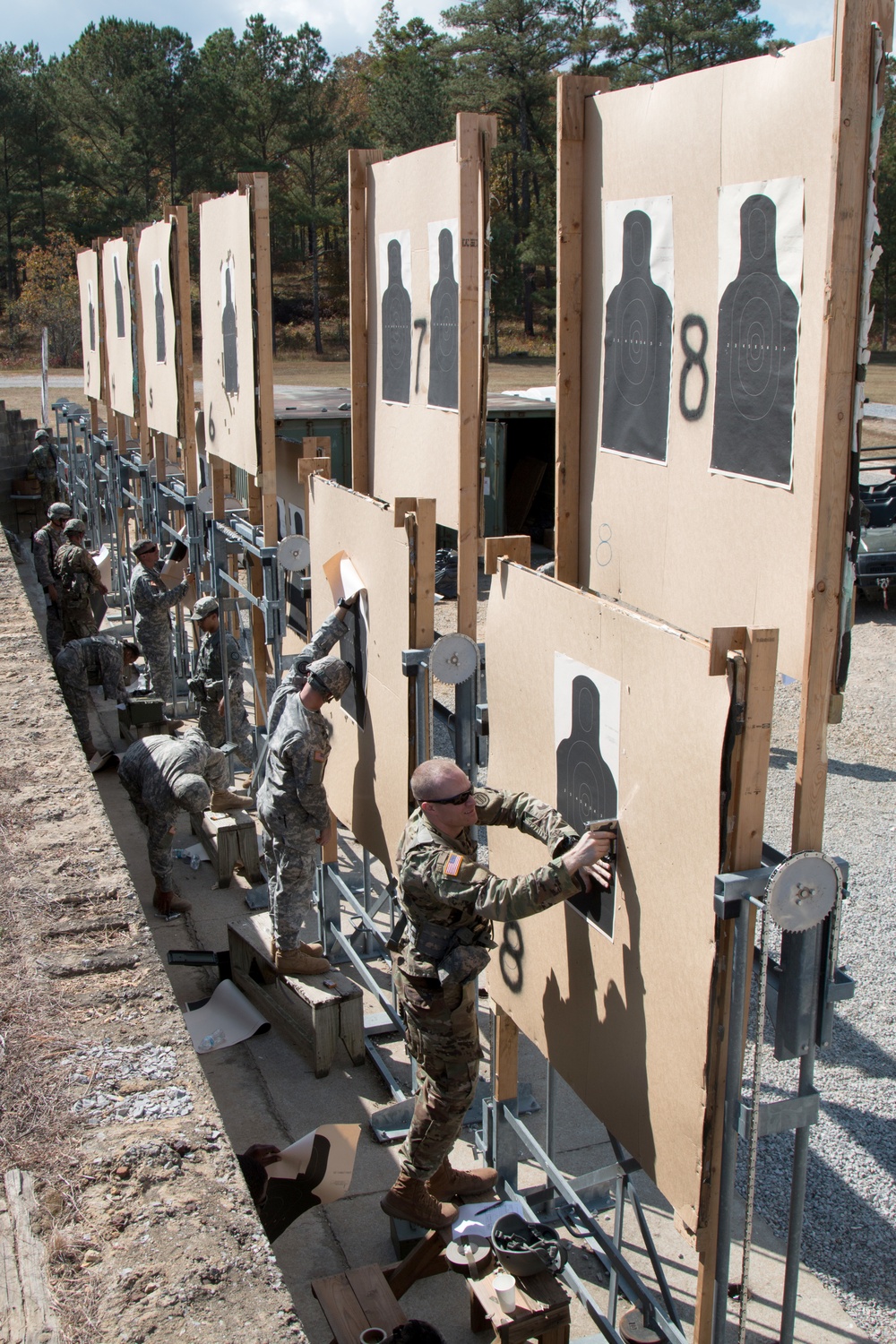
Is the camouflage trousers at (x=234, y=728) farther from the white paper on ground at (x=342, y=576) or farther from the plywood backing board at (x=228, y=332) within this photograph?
the white paper on ground at (x=342, y=576)

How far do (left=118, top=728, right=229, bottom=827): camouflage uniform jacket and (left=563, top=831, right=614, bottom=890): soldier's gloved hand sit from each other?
13.9 ft

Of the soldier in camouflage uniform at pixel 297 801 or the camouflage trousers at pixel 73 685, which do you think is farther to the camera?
the camouflage trousers at pixel 73 685

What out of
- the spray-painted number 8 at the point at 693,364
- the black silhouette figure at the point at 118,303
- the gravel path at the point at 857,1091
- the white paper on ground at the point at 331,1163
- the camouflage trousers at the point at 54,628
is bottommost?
the gravel path at the point at 857,1091

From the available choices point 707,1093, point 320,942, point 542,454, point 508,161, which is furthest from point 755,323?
point 508,161

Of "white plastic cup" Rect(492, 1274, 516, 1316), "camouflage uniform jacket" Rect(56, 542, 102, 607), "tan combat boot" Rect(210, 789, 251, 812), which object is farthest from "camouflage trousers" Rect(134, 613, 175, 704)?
"white plastic cup" Rect(492, 1274, 516, 1316)

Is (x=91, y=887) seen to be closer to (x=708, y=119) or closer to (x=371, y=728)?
(x=371, y=728)

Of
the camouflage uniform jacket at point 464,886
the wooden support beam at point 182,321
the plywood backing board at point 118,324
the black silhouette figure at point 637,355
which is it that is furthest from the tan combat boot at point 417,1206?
the plywood backing board at point 118,324

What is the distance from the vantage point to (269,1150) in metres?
4.46

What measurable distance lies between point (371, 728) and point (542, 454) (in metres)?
15.6

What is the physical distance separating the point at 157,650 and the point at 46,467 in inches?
401

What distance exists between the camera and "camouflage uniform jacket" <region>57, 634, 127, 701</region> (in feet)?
31.2

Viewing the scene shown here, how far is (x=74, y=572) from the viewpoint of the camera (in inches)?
435

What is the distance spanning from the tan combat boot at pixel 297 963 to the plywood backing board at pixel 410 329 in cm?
237

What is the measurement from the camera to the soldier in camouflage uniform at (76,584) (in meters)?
11.0
